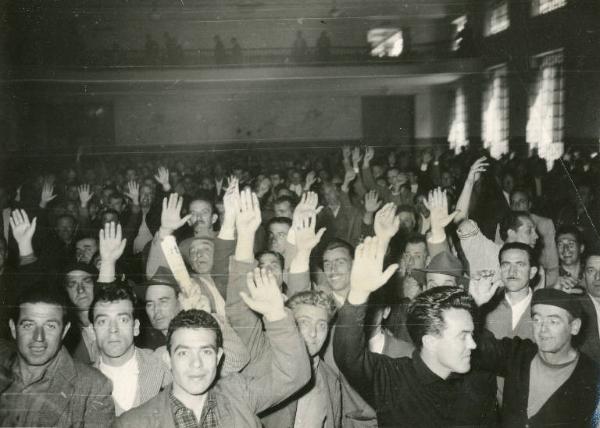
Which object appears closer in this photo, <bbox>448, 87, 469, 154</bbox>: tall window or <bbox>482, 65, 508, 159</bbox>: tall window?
<bbox>482, 65, 508, 159</bbox>: tall window

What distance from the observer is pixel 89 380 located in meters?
1.51

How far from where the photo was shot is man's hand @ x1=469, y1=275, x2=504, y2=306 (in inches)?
70.0

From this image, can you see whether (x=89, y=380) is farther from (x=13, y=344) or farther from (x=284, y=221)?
(x=284, y=221)

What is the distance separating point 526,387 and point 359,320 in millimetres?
728

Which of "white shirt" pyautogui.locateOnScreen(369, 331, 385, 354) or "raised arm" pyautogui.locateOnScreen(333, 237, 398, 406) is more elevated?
"raised arm" pyautogui.locateOnScreen(333, 237, 398, 406)

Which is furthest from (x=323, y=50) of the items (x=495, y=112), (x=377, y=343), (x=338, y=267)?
(x=377, y=343)

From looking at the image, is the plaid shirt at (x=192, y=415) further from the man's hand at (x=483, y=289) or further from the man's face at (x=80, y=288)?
the man's hand at (x=483, y=289)

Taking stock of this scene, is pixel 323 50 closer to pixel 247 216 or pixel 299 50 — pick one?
pixel 299 50

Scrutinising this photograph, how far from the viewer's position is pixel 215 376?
4.56 ft

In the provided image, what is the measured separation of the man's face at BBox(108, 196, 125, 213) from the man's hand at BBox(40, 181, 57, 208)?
1.27 feet

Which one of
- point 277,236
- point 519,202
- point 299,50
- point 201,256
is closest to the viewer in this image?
point 201,256

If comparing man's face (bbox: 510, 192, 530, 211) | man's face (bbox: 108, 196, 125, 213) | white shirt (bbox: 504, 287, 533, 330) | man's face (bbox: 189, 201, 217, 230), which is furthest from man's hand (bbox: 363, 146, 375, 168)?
white shirt (bbox: 504, 287, 533, 330)

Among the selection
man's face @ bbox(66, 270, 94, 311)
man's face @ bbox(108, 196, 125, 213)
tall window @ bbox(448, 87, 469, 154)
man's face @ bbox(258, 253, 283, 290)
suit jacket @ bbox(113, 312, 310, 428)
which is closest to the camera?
suit jacket @ bbox(113, 312, 310, 428)

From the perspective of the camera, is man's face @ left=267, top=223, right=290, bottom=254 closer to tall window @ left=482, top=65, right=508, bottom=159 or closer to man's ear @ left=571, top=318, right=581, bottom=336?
man's ear @ left=571, top=318, right=581, bottom=336
